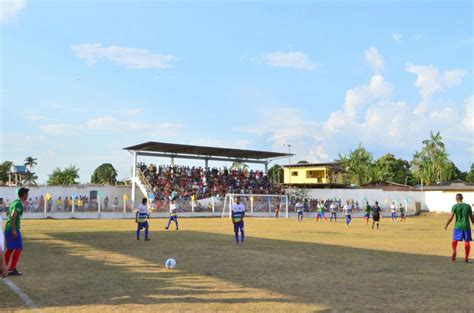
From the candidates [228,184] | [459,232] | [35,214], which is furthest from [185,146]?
[459,232]

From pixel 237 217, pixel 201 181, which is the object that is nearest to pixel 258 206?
pixel 201 181

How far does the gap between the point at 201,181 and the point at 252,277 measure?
48.2 metres

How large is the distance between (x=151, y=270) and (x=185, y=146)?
157 ft

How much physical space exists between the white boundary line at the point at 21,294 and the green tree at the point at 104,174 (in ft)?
366

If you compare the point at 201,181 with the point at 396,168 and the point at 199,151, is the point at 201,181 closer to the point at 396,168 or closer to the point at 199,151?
the point at 199,151

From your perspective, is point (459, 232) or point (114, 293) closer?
point (114, 293)

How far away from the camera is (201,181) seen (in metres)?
59.3

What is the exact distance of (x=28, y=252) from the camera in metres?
16.6

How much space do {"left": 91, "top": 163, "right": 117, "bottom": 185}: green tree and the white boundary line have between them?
366 feet

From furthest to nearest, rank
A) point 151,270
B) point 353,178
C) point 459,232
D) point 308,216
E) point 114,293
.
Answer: point 353,178, point 308,216, point 459,232, point 151,270, point 114,293

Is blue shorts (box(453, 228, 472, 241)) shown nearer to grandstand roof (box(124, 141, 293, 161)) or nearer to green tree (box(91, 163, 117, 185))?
grandstand roof (box(124, 141, 293, 161))

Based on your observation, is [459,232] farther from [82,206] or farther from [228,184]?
[228,184]

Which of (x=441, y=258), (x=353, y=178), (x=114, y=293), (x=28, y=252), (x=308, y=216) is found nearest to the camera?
(x=114, y=293)

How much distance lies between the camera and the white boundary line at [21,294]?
326 inches
